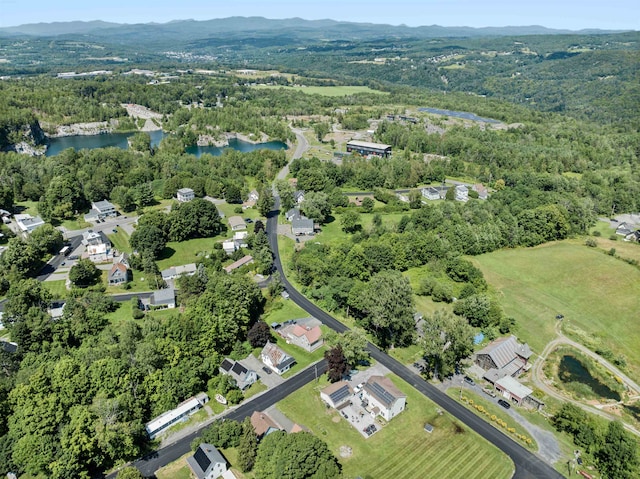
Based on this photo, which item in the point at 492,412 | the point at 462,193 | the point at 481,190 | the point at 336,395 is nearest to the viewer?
the point at 492,412

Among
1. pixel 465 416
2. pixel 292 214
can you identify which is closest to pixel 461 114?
pixel 292 214

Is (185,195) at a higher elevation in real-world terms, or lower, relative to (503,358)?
higher

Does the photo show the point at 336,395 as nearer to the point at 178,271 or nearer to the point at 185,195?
the point at 178,271

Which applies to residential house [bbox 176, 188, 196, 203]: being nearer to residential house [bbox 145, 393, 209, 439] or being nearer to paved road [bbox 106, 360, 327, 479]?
paved road [bbox 106, 360, 327, 479]

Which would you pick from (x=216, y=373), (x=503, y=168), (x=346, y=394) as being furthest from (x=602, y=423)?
(x=503, y=168)

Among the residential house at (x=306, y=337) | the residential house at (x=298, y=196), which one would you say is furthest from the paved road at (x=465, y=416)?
the residential house at (x=298, y=196)

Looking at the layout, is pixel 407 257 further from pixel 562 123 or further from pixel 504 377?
pixel 562 123

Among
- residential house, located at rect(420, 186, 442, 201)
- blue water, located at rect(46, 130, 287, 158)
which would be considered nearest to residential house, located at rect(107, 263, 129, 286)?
residential house, located at rect(420, 186, 442, 201)
